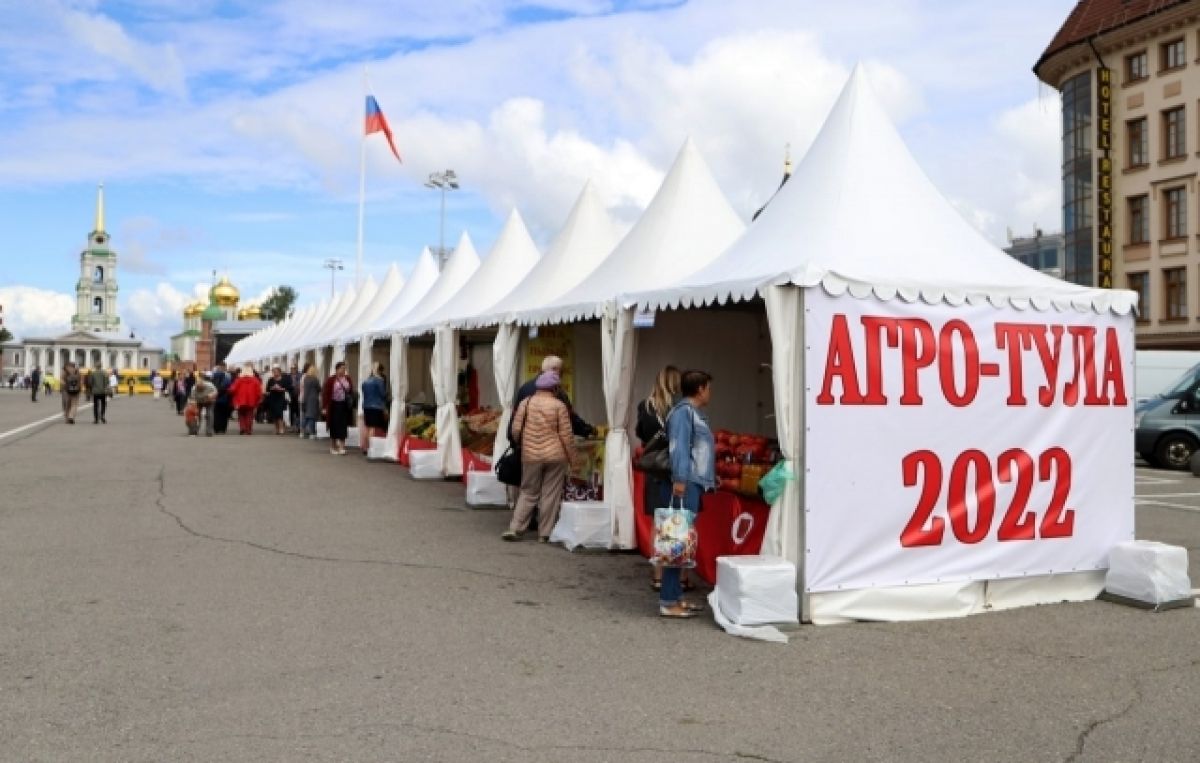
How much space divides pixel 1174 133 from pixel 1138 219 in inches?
127

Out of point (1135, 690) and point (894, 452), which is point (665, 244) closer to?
point (894, 452)

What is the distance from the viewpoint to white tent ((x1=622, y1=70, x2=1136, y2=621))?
712cm

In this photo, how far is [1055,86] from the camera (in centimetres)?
4378

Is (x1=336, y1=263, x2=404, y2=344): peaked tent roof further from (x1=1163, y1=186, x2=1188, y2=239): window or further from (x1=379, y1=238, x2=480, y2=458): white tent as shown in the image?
(x1=1163, y1=186, x2=1188, y2=239): window

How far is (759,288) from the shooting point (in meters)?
7.41

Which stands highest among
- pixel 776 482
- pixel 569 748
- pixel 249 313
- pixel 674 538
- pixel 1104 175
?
pixel 249 313

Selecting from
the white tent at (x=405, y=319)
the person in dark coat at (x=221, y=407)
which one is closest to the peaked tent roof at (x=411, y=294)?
the white tent at (x=405, y=319)

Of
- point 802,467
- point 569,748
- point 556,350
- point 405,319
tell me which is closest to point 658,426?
point 802,467

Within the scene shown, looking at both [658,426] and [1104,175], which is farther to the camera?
[1104,175]

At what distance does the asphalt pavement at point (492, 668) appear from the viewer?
4758 mm

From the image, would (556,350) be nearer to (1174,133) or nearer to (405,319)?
(405,319)

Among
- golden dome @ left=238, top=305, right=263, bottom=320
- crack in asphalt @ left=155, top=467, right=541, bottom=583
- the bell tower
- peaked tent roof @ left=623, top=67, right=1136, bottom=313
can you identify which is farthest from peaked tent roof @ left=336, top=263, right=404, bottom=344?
the bell tower

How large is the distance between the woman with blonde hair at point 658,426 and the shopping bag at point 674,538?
0.29m

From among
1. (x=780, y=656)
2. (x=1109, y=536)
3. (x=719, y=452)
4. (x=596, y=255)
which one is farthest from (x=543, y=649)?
(x=596, y=255)
